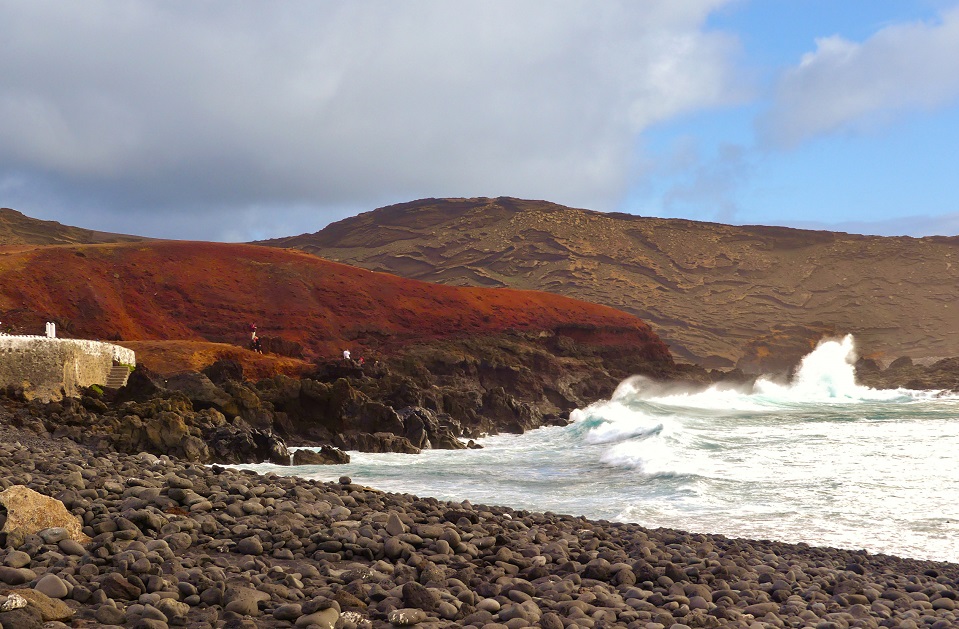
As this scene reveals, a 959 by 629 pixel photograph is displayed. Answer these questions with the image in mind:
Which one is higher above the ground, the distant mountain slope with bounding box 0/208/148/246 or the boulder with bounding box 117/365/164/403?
the distant mountain slope with bounding box 0/208/148/246

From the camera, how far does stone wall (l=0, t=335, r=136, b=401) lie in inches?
861

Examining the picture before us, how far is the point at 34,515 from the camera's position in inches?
245

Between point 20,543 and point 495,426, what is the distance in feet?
81.9

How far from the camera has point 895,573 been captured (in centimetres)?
814

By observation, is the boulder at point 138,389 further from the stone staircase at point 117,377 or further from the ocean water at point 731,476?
the ocean water at point 731,476

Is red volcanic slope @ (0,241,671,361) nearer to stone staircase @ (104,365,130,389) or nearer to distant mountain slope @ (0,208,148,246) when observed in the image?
stone staircase @ (104,365,130,389)

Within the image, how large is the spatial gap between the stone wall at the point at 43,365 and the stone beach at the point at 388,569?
14294 millimetres

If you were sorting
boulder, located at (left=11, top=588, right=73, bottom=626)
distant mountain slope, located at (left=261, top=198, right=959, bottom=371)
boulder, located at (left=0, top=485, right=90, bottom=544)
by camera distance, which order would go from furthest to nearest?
distant mountain slope, located at (left=261, top=198, right=959, bottom=371)
boulder, located at (left=0, top=485, right=90, bottom=544)
boulder, located at (left=11, top=588, right=73, bottom=626)

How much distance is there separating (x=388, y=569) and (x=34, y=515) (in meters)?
2.57

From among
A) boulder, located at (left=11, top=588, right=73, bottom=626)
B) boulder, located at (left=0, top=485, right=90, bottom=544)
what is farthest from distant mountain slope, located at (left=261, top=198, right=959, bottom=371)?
boulder, located at (left=11, top=588, right=73, bottom=626)

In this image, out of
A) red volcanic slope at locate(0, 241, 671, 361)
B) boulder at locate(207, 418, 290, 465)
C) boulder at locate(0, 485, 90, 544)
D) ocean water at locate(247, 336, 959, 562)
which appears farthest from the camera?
red volcanic slope at locate(0, 241, 671, 361)

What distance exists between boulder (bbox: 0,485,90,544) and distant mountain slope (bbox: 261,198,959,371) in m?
69.8

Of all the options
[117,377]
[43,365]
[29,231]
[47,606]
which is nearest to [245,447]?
[43,365]

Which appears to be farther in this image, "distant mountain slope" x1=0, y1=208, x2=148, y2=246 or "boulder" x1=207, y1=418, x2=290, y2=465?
"distant mountain slope" x1=0, y1=208, x2=148, y2=246
